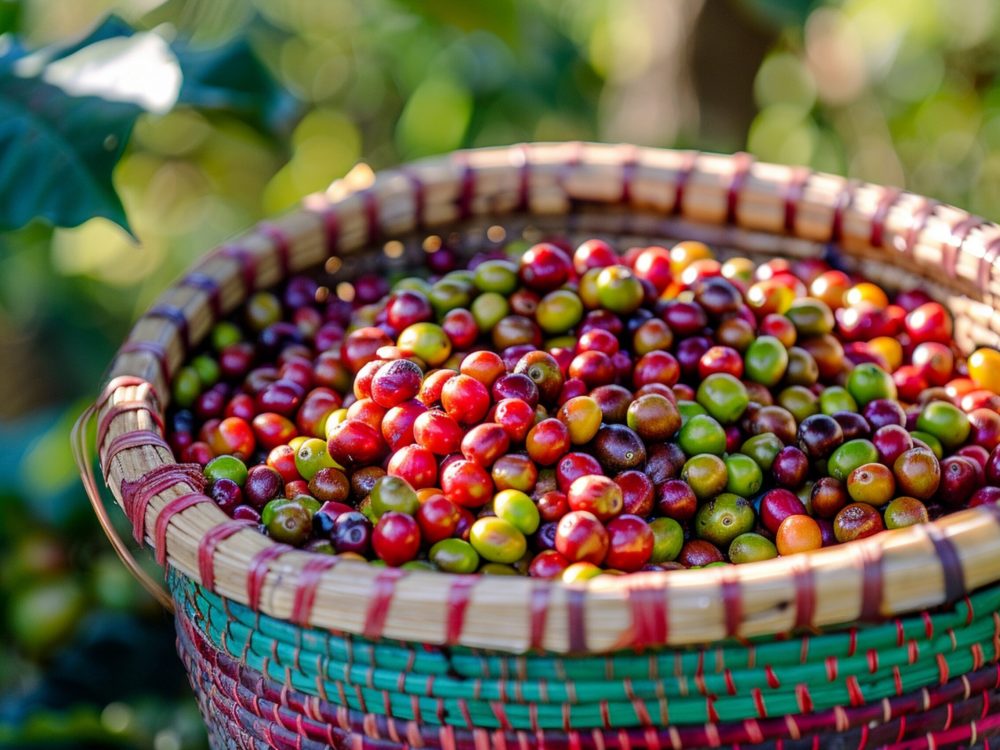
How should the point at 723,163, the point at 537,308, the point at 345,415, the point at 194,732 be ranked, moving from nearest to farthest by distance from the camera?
1. the point at 345,415
2. the point at 537,308
3. the point at 723,163
4. the point at 194,732

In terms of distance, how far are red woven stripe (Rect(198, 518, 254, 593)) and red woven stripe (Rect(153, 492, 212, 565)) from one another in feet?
0.28

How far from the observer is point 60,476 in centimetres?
255

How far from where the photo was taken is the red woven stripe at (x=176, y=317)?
1.88 metres

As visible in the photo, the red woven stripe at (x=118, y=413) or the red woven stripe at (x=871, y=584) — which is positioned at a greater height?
the red woven stripe at (x=871, y=584)

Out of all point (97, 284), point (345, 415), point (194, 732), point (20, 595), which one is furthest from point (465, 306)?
point (97, 284)

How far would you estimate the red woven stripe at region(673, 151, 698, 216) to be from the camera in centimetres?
217

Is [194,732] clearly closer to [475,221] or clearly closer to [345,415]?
[345,415]

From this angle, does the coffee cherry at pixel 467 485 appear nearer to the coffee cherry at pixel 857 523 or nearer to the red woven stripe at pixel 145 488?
the red woven stripe at pixel 145 488

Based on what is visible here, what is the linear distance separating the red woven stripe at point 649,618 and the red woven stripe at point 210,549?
0.53m

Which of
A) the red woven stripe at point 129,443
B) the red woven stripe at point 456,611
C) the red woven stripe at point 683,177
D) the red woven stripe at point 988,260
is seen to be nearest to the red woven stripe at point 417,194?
the red woven stripe at point 683,177

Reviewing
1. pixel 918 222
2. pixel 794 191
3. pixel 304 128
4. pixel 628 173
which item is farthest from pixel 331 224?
pixel 304 128

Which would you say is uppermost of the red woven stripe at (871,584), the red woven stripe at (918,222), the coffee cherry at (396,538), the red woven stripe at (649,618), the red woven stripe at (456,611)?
the red woven stripe at (918,222)

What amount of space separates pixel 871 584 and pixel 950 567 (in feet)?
0.33

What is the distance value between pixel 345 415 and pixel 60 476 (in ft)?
4.04
